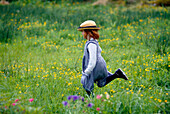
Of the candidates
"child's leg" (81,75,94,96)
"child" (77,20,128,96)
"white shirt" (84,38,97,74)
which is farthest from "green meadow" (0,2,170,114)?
"white shirt" (84,38,97,74)

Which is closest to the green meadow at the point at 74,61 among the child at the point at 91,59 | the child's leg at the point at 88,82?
the child's leg at the point at 88,82

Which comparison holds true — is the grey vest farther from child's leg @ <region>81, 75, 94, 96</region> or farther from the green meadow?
the green meadow

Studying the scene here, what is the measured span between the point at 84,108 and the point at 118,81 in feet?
5.31

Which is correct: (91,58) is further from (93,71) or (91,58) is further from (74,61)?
(74,61)

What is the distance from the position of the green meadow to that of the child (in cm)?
32

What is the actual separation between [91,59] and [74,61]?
256 cm

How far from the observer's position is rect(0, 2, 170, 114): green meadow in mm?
2773

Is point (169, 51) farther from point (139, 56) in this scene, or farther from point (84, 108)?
point (84, 108)

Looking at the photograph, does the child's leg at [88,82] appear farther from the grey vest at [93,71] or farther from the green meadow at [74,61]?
the green meadow at [74,61]

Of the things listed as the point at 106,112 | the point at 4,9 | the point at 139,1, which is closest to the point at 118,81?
the point at 106,112

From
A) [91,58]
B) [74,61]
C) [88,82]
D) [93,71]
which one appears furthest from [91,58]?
[74,61]

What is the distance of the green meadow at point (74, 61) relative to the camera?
2.77 meters

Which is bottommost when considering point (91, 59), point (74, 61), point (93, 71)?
point (74, 61)

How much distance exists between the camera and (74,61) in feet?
17.5
